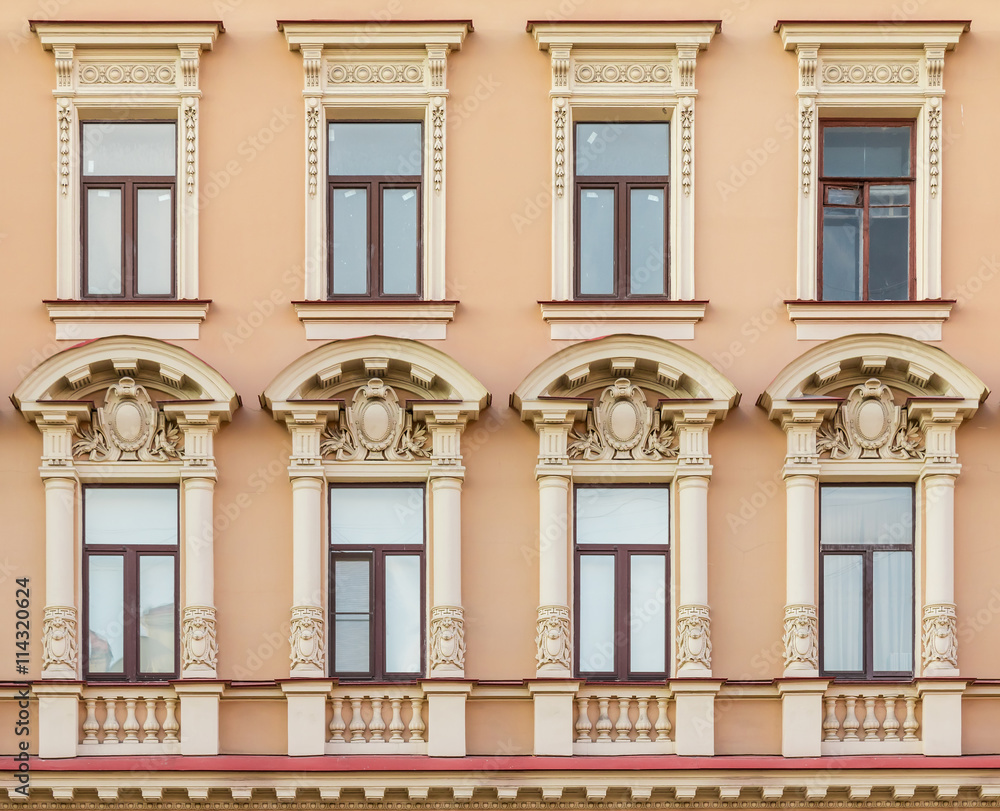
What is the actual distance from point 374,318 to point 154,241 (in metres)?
2.45

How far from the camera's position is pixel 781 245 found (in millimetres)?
21812

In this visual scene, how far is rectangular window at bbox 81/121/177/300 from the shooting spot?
21.9 metres

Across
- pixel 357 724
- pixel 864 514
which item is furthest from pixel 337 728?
pixel 864 514

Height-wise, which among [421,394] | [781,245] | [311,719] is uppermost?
[781,245]

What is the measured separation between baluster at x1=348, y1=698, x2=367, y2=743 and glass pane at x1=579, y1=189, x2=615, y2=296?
4703 mm

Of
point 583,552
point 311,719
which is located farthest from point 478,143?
point 311,719

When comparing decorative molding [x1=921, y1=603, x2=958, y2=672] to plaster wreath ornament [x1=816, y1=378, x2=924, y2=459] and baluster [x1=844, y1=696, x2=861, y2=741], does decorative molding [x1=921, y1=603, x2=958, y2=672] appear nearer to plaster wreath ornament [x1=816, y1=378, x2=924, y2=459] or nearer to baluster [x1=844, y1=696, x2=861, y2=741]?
baluster [x1=844, y1=696, x2=861, y2=741]

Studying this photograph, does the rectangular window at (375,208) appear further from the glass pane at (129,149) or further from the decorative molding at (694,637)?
the decorative molding at (694,637)

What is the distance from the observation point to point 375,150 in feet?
72.6

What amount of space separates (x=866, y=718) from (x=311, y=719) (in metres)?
5.36

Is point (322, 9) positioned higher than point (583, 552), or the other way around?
point (322, 9)

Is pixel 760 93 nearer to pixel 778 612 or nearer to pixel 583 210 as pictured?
pixel 583 210

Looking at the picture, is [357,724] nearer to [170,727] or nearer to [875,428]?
[170,727]

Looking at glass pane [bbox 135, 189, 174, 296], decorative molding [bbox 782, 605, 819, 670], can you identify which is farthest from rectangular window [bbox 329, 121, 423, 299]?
decorative molding [bbox 782, 605, 819, 670]
